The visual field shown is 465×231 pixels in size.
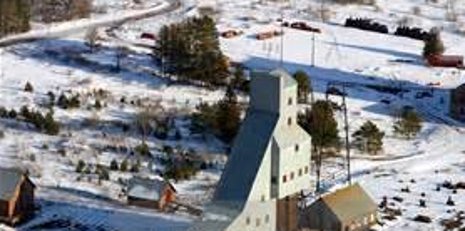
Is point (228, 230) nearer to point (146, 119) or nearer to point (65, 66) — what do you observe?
point (146, 119)

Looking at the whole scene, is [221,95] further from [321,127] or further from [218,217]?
[218,217]

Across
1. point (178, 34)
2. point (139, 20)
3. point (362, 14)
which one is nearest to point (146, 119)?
point (178, 34)

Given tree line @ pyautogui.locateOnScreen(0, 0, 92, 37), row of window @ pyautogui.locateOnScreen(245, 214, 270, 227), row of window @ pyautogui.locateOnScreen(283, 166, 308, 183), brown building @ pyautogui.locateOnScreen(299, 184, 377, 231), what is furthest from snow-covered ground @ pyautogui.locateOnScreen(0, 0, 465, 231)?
row of window @ pyautogui.locateOnScreen(283, 166, 308, 183)

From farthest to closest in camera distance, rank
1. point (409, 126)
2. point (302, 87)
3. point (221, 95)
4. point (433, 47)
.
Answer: point (433, 47), point (221, 95), point (302, 87), point (409, 126)

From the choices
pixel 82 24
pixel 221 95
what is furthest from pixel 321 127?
pixel 82 24

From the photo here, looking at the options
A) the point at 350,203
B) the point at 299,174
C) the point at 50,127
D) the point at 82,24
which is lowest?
the point at 350,203

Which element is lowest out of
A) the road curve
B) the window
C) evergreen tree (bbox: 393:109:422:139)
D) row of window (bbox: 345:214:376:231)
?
row of window (bbox: 345:214:376:231)

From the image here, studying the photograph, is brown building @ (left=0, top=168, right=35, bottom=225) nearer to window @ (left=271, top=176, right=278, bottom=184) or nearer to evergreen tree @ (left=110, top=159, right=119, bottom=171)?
evergreen tree @ (left=110, top=159, right=119, bottom=171)
